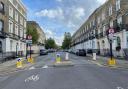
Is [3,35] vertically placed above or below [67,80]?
above

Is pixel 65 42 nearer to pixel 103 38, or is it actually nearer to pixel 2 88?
pixel 103 38

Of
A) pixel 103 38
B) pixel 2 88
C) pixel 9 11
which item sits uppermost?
pixel 9 11

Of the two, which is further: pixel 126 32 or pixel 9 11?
pixel 9 11

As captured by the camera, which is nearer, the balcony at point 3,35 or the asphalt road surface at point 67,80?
the asphalt road surface at point 67,80

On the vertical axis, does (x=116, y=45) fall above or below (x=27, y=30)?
below

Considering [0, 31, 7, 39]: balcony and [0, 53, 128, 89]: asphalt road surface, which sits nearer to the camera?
[0, 53, 128, 89]: asphalt road surface

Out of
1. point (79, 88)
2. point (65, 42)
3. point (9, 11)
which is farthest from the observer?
point (65, 42)

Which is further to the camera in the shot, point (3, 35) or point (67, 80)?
point (3, 35)

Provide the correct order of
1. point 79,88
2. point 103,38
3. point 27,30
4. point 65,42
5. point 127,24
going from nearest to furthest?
point 79,88 < point 127,24 < point 103,38 < point 27,30 < point 65,42

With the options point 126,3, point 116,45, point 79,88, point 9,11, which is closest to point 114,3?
point 126,3

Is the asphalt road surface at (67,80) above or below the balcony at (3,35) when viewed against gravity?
below

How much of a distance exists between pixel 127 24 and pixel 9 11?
2056 centimetres

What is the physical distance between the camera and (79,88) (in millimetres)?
10492

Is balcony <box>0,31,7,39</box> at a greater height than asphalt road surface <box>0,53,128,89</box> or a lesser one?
greater
